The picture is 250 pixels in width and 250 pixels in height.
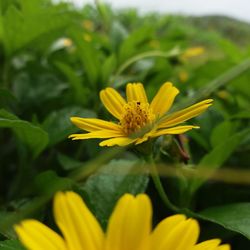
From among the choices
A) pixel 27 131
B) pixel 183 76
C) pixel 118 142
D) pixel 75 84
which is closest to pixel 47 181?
pixel 27 131

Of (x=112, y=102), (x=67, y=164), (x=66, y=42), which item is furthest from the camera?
(x=66, y=42)

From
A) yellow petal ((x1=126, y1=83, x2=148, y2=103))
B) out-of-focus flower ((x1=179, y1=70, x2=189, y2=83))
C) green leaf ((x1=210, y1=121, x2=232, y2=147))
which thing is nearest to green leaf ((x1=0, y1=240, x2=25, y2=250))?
yellow petal ((x1=126, y1=83, x2=148, y2=103))

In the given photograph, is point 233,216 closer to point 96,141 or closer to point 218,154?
point 218,154

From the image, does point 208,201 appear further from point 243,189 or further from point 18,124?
point 18,124

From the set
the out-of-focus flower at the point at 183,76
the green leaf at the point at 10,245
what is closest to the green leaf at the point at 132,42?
the out-of-focus flower at the point at 183,76

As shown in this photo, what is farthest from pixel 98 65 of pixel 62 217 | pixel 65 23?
pixel 62 217

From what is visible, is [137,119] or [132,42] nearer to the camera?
[137,119]
